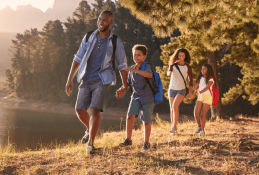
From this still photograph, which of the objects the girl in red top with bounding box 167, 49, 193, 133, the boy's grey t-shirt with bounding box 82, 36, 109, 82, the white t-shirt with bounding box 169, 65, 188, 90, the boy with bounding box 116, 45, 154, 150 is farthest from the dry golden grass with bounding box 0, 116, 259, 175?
the white t-shirt with bounding box 169, 65, 188, 90

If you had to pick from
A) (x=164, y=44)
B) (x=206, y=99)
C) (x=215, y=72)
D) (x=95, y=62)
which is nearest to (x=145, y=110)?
(x=95, y=62)

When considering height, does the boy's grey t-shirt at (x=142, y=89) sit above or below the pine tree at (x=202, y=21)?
below

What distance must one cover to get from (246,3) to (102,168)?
4.59m

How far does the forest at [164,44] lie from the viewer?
17.2 feet

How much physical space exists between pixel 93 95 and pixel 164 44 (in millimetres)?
7900

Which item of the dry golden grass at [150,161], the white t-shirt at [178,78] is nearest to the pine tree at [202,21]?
the white t-shirt at [178,78]

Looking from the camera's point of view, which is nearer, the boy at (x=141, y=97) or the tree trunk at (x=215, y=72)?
the boy at (x=141, y=97)

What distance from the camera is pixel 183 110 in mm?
33812

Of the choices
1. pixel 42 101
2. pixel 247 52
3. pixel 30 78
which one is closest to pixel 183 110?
pixel 247 52

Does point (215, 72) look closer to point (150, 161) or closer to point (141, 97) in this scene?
point (141, 97)

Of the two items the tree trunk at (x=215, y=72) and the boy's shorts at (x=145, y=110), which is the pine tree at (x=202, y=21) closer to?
the tree trunk at (x=215, y=72)

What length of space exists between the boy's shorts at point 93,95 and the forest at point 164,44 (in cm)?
197

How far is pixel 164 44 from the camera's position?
35.3 ft

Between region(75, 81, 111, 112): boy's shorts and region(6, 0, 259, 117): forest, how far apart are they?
1966mm
